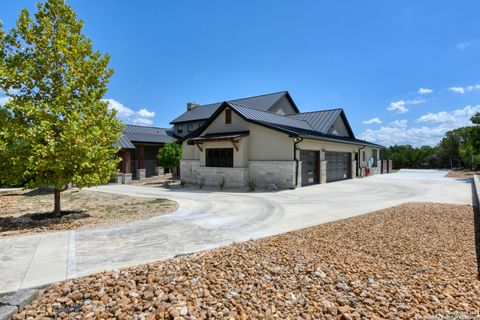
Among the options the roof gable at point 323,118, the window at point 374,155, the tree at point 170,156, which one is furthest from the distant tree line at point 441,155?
the tree at point 170,156

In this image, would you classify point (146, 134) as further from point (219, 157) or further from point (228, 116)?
point (219, 157)

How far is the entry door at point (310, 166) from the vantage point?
18.5m

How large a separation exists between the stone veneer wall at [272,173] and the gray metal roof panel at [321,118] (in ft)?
28.8

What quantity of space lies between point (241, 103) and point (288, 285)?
3085 centimetres

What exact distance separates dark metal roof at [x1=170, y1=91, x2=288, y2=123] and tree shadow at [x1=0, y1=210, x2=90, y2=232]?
21821 mm

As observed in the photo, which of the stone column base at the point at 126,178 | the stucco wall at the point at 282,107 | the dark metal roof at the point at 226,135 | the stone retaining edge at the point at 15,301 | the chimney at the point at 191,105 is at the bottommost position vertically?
the stone retaining edge at the point at 15,301

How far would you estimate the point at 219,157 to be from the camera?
1981 cm

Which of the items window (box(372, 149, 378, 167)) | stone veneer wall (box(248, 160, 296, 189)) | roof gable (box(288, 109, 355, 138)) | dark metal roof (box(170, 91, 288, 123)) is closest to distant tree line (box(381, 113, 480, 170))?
window (box(372, 149, 378, 167))

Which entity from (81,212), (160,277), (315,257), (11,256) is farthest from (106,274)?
(81,212)

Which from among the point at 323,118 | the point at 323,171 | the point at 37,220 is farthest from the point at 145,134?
the point at 37,220

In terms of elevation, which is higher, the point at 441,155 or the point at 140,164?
the point at 441,155

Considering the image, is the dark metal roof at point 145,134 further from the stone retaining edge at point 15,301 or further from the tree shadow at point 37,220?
the stone retaining edge at point 15,301

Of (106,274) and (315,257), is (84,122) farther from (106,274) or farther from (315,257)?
(315,257)

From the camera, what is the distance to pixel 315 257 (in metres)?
4.92
